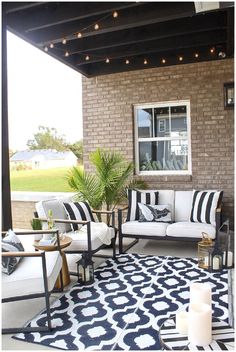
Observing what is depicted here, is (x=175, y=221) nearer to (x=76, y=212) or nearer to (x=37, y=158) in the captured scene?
(x=76, y=212)

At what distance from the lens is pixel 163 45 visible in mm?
5027

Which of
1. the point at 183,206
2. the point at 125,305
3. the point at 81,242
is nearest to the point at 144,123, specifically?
the point at 183,206

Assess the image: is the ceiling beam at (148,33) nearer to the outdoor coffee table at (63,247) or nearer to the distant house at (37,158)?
the distant house at (37,158)

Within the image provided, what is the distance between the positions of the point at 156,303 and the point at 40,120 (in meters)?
4.76

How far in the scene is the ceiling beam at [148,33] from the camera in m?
4.30

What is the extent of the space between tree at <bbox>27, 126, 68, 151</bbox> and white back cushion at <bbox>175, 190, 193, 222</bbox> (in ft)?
9.30

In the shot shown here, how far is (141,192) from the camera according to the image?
507 cm

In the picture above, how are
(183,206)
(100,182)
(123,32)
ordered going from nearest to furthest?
(123,32) → (183,206) → (100,182)

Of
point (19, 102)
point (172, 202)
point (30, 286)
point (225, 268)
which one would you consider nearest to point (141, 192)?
point (172, 202)

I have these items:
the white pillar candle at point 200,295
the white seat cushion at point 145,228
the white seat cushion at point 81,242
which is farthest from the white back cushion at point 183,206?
the white pillar candle at point 200,295

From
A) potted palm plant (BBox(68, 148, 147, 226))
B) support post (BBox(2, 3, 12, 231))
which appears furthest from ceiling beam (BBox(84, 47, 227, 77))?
support post (BBox(2, 3, 12, 231))

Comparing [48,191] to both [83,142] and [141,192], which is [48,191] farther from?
[141,192]

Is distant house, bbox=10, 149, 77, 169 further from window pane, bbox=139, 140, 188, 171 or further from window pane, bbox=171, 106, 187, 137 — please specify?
window pane, bbox=171, 106, 187, 137

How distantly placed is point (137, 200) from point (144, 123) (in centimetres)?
169
